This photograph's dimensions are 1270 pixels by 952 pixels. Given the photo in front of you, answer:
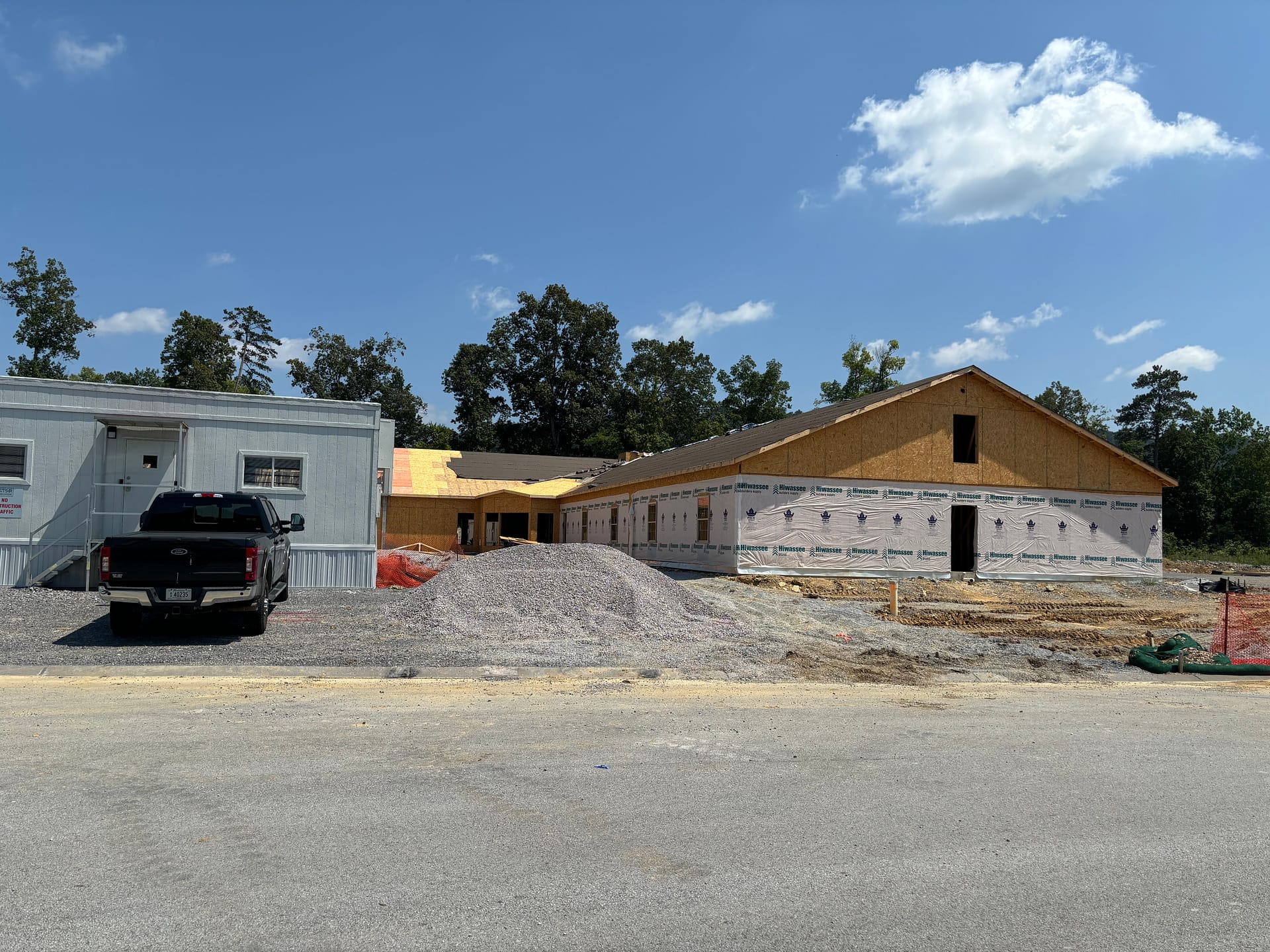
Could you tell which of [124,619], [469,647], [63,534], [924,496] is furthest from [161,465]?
[924,496]

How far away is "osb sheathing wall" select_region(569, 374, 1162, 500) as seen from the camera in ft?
97.1

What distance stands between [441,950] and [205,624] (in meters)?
12.7

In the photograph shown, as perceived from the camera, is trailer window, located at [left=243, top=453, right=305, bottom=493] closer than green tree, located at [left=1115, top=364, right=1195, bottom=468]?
Yes

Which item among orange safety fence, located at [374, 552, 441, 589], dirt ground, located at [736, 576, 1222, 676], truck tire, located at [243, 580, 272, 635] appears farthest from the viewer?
orange safety fence, located at [374, 552, 441, 589]

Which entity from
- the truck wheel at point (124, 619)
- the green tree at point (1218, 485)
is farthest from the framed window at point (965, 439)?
the green tree at point (1218, 485)

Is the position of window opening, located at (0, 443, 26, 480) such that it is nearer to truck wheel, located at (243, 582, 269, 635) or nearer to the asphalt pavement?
truck wheel, located at (243, 582, 269, 635)

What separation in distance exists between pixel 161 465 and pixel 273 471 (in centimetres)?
229

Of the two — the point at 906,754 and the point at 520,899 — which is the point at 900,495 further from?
the point at 520,899

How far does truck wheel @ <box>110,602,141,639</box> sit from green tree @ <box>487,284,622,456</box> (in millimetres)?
62199

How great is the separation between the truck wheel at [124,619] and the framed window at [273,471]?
289 inches

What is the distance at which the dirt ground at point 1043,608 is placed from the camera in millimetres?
17500

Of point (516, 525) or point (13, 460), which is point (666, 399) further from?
point (13, 460)

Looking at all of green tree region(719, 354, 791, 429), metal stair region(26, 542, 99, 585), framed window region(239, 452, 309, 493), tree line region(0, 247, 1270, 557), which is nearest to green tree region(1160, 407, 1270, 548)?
tree line region(0, 247, 1270, 557)

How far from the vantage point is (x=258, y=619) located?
45.4ft
